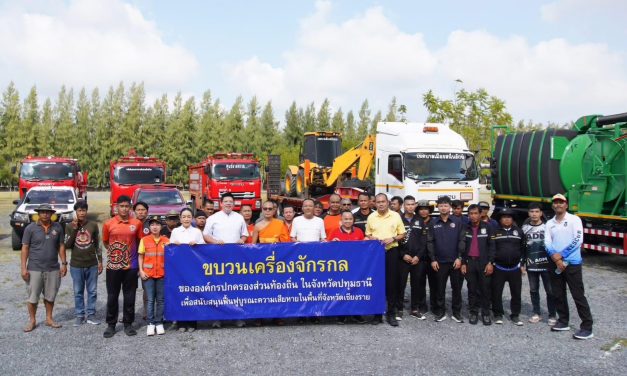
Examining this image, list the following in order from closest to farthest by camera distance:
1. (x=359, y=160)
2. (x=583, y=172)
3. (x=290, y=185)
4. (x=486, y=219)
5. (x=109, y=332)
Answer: (x=109, y=332) < (x=486, y=219) < (x=583, y=172) < (x=359, y=160) < (x=290, y=185)

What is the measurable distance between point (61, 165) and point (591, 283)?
18754 mm

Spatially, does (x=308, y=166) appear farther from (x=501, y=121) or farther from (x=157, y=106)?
(x=157, y=106)

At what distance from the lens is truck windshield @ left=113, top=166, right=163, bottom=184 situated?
22695 millimetres

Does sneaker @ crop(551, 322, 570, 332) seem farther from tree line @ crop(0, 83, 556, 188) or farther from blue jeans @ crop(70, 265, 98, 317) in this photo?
tree line @ crop(0, 83, 556, 188)

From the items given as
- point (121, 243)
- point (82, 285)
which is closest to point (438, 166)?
point (121, 243)

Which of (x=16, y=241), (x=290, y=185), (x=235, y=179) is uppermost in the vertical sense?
(x=235, y=179)

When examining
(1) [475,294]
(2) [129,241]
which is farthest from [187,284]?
(1) [475,294]

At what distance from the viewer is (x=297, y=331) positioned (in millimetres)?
7480

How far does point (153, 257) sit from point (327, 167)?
54.5ft

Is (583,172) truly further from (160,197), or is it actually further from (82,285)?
(160,197)

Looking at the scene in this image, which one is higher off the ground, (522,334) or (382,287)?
(382,287)

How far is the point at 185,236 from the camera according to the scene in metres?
7.63

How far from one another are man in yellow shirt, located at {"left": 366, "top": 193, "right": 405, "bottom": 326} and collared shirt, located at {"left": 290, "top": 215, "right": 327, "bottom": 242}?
2.50 ft

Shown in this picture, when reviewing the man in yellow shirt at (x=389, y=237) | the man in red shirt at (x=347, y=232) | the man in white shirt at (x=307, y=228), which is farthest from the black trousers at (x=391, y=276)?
the man in white shirt at (x=307, y=228)
